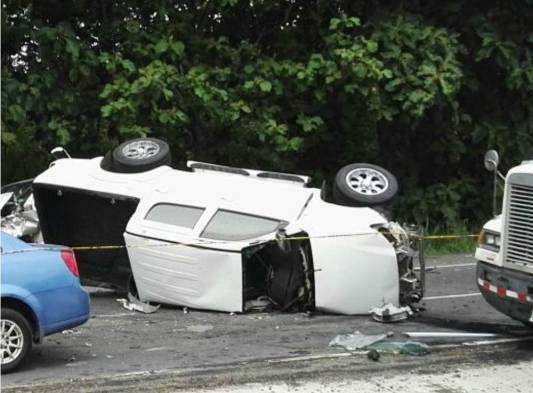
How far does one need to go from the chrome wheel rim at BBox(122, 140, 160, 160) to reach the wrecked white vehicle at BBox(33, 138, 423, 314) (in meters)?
0.08

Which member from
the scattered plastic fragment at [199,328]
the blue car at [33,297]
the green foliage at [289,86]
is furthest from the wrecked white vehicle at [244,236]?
the green foliage at [289,86]

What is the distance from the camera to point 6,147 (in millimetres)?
16578

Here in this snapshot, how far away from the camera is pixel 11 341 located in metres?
8.27

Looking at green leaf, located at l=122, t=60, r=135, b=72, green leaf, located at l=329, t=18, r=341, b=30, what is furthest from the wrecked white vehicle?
green leaf, located at l=329, t=18, r=341, b=30

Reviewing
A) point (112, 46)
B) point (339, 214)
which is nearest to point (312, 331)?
point (339, 214)

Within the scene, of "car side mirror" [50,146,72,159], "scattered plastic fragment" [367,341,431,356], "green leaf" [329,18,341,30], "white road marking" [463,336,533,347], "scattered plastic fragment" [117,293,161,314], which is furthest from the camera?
"green leaf" [329,18,341,30]

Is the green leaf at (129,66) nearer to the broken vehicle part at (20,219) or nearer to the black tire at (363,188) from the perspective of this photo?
the broken vehicle part at (20,219)

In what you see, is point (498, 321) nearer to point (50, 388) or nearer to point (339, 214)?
point (339, 214)

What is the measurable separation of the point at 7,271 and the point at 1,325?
0.44 metres

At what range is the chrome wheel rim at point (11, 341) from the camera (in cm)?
821

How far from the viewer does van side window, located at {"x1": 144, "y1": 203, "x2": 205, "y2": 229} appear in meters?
11.3

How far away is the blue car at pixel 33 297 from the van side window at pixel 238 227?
2630 millimetres

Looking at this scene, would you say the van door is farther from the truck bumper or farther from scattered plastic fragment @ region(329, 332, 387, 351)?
the truck bumper

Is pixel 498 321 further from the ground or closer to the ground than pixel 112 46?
closer to the ground
